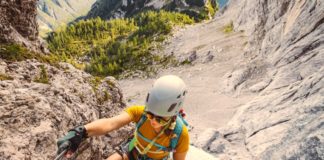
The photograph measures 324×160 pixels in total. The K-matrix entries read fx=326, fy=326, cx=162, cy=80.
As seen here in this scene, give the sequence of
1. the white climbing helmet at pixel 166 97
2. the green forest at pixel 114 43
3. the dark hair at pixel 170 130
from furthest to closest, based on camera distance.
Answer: the green forest at pixel 114 43 → the dark hair at pixel 170 130 → the white climbing helmet at pixel 166 97

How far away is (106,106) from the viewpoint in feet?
38.4

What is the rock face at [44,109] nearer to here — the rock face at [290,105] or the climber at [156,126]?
the climber at [156,126]

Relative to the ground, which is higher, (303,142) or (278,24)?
(278,24)

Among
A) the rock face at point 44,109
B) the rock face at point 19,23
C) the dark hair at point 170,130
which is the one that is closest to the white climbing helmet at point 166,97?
the dark hair at point 170,130

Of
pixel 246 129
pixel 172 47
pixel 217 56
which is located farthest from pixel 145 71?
pixel 246 129

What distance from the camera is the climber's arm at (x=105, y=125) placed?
21.3ft

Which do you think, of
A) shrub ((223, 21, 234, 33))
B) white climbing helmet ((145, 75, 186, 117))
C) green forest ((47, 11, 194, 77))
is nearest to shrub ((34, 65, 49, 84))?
white climbing helmet ((145, 75, 186, 117))

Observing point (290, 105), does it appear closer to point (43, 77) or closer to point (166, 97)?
point (166, 97)

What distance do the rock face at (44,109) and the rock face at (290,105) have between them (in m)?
6.81

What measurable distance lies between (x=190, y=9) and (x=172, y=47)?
6849cm

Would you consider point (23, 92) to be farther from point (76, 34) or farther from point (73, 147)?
point (76, 34)

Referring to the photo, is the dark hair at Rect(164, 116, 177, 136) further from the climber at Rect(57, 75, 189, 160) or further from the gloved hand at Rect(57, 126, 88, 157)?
the gloved hand at Rect(57, 126, 88, 157)

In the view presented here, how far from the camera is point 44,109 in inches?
313

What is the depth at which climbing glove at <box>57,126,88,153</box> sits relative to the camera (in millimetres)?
5703
